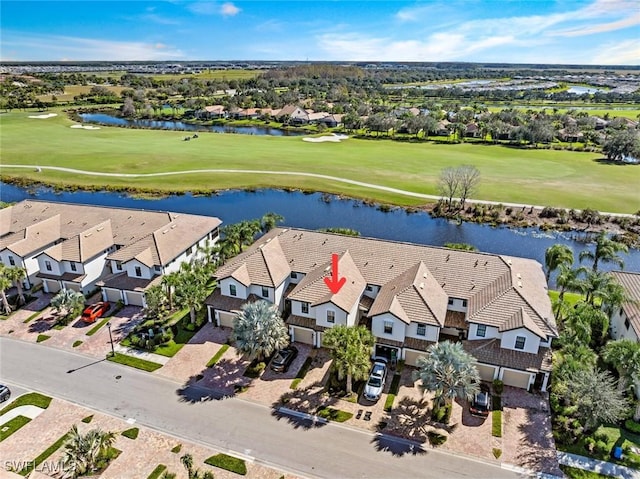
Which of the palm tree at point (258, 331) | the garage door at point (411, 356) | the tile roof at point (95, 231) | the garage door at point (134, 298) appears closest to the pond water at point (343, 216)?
the tile roof at point (95, 231)

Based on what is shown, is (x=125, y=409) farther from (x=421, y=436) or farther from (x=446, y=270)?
(x=446, y=270)

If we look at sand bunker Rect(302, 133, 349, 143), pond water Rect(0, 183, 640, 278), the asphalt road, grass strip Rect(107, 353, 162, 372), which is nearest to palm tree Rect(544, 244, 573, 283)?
pond water Rect(0, 183, 640, 278)

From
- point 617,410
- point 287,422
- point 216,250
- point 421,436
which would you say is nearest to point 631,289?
point 617,410

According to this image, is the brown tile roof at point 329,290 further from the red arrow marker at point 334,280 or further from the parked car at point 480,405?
the parked car at point 480,405

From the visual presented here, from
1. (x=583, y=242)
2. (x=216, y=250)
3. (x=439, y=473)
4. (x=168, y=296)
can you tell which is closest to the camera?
(x=439, y=473)

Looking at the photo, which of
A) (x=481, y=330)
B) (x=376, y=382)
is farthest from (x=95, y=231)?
(x=481, y=330)

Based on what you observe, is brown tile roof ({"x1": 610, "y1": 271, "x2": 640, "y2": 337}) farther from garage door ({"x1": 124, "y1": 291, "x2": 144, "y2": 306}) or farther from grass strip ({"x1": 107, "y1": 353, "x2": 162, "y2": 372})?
garage door ({"x1": 124, "y1": 291, "x2": 144, "y2": 306})

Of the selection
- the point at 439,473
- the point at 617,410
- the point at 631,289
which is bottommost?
the point at 439,473

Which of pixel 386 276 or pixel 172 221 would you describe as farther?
pixel 172 221
